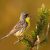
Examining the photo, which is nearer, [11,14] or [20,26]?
[20,26]

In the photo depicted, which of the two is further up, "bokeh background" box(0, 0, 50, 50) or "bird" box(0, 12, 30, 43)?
"bird" box(0, 12, 30, 43)

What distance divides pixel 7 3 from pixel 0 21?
0.16 meters

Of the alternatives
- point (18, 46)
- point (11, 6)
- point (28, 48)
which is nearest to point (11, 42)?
point (18, 46)

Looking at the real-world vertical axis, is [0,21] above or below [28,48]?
below

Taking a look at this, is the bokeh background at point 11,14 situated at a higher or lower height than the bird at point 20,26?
lower

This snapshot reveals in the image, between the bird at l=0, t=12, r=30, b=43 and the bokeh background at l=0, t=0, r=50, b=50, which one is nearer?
the bird at l=0, t=12, r=30, b=43

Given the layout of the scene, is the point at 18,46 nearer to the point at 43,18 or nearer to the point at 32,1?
the point at 32,1

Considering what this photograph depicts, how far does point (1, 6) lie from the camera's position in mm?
1913

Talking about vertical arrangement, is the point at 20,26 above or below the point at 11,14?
above

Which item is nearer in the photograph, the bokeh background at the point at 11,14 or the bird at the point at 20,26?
the bird at the point at 20,26

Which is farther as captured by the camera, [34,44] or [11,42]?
[11,42]

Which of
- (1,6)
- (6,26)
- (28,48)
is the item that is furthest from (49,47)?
(28,48)

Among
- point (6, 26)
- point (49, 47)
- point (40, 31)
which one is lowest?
point (49, 47)

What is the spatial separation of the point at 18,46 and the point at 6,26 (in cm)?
19
